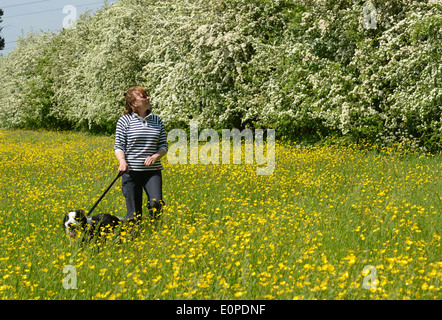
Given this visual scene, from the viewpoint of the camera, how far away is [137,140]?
529 centimetres

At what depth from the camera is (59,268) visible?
419cm

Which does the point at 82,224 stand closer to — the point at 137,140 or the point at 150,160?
the point at 150,160

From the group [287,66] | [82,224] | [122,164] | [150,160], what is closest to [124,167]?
[122,164]

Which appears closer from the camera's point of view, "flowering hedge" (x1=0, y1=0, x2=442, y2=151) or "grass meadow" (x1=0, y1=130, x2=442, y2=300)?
"grass meadow" (x1=0, y1=130, x2=442, y2=300)

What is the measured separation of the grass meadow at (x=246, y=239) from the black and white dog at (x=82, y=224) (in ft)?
0.53

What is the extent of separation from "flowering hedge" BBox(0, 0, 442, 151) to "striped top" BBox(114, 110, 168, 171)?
7.36m

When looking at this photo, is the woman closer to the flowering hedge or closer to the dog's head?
the dog's head

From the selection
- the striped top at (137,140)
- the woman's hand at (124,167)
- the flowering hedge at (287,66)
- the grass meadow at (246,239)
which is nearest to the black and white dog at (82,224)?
the grass meadow at (246,239)

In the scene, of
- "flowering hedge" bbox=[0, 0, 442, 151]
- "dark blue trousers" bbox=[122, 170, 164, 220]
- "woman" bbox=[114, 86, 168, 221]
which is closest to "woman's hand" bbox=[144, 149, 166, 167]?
"woman" bbox=[114, 86, 168, 221]

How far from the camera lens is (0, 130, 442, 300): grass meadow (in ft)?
11.8

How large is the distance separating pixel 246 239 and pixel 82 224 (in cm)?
181
